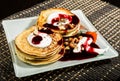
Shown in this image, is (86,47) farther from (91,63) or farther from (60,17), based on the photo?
(60,17)

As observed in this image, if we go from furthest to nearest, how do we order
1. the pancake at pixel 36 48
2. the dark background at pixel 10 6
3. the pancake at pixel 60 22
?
the dark background at pixel 10 6 → the pancake at pixel 60 22 → the pancake at pixel 36 48

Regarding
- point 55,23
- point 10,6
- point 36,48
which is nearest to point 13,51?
point 36,48

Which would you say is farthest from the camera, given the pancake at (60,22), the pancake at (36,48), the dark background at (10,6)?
the dark background at (10,6)

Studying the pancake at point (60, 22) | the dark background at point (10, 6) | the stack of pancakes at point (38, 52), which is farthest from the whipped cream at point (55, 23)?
the dark background at point (10, 6)

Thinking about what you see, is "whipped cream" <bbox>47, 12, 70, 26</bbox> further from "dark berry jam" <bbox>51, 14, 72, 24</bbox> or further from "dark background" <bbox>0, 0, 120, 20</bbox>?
"dark background" <bbox>0, 0, 120, 20</bbox>

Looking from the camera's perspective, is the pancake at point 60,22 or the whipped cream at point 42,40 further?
the pancake at point 60,22

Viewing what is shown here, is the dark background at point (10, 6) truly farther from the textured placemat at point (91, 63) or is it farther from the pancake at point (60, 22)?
the pancake at point (60, 22)

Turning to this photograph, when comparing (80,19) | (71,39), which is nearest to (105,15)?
(80,19)
